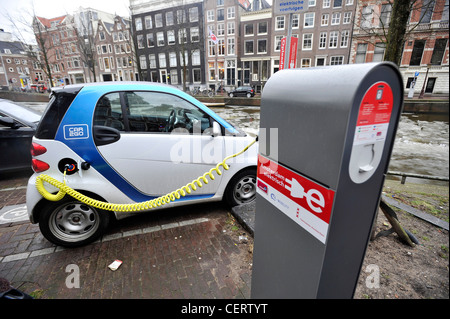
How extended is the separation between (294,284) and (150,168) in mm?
2185

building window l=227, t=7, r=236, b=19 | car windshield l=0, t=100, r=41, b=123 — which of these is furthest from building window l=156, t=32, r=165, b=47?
car windshield l=0, t=100, r=41, b=123

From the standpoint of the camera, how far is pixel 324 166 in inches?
45.6

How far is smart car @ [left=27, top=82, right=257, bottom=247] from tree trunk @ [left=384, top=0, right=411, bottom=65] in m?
2.06

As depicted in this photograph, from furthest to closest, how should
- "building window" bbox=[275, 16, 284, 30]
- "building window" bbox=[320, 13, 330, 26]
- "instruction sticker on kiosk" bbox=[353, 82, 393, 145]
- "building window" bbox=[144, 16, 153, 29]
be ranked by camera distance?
"building window" bbox=[144, 16, 153, 29] → "building window" bbox=[275, 16, 284, 30] → "building window" bbox=[320, 13, 330, 26] → "instruction sticker on kiosk" bbox=[353, 82, 393, 145]

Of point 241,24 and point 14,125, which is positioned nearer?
point 14,125

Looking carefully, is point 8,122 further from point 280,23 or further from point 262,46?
point 262,46

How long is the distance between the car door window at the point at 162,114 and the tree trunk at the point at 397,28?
240cm

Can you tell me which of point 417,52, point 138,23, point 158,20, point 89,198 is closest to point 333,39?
point 417,52

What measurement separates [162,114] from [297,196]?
2.42 metres

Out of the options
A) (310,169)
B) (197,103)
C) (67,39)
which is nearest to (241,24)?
(67,39)

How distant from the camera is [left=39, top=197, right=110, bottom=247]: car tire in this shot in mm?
2754

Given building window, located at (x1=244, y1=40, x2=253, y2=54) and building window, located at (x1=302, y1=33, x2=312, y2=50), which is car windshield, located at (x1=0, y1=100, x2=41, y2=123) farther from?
building window, located at (x1=244, y1=40, x2=253, y2=54)

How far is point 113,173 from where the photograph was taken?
287 centimetres
